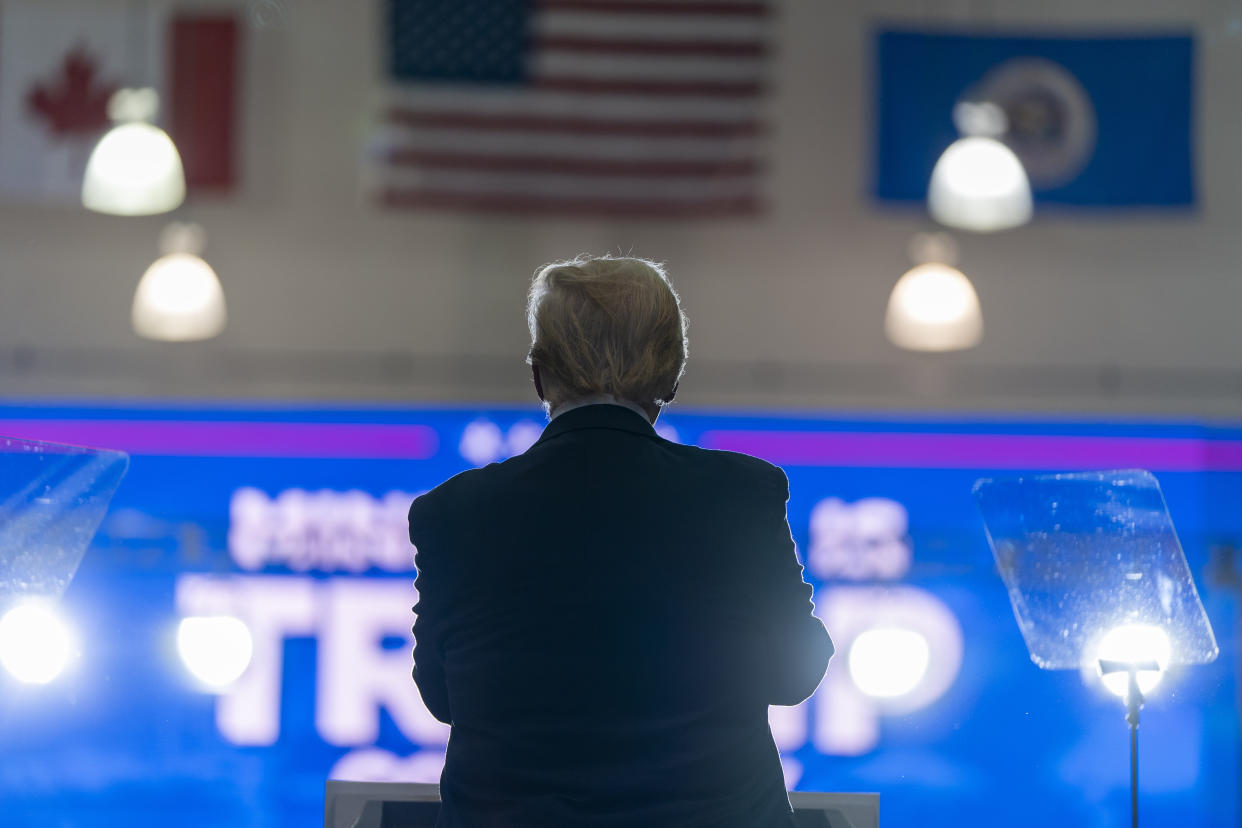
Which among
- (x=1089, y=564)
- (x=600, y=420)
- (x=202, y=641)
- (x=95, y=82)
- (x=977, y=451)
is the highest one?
(x=95, y=82)

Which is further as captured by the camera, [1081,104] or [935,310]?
[1081,104]

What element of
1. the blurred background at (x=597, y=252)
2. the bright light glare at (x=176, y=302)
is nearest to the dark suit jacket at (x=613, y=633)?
the bright light glare at (x=176, y=302)

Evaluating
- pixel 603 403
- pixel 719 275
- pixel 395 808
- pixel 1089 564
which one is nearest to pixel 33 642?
pixel 395 808

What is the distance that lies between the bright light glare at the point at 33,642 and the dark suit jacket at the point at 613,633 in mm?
767

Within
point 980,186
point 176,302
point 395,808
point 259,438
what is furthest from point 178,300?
point 395,808

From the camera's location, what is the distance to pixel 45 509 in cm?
165

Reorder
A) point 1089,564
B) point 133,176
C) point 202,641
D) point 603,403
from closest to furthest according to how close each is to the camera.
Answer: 1. point 603,403
2. point 1089,564
3. point 202,641
4. point 133,176

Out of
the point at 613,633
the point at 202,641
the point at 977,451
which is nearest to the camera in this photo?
the point at 613,633

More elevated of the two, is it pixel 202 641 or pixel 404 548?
pixel 202 641

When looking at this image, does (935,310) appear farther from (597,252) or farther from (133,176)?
(133,176)

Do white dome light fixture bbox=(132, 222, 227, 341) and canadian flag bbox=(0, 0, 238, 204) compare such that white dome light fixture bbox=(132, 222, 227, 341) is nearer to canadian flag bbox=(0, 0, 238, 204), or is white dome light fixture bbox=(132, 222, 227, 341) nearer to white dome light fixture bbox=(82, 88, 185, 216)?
white dome light fixture bbox=(82, 88, 185, 216)

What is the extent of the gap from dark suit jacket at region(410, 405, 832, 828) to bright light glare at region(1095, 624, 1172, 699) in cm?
65

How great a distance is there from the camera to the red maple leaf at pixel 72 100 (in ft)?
17.1

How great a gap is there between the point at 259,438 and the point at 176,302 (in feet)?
3.37
